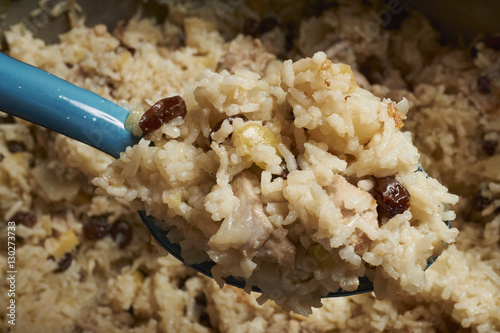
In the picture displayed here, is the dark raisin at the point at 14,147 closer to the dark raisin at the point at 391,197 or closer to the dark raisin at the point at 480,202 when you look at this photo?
the dark raisin at the point at 391,197

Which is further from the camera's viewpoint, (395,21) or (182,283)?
(395,21)

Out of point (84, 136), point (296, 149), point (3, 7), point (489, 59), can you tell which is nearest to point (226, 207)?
point (296, 149)

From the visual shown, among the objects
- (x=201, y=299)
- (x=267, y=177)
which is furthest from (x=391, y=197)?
(x=201, y=299)

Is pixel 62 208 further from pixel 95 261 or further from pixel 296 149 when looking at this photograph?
pixel 296 149

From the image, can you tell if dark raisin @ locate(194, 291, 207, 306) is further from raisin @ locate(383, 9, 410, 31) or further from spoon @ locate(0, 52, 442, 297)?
raisin @ locate(383, 9, 410, 31)

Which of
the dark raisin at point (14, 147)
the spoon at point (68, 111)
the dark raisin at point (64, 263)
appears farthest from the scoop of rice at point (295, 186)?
the dark raisin at point (14, 147)

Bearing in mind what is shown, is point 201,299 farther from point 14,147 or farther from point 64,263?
point 14,147
